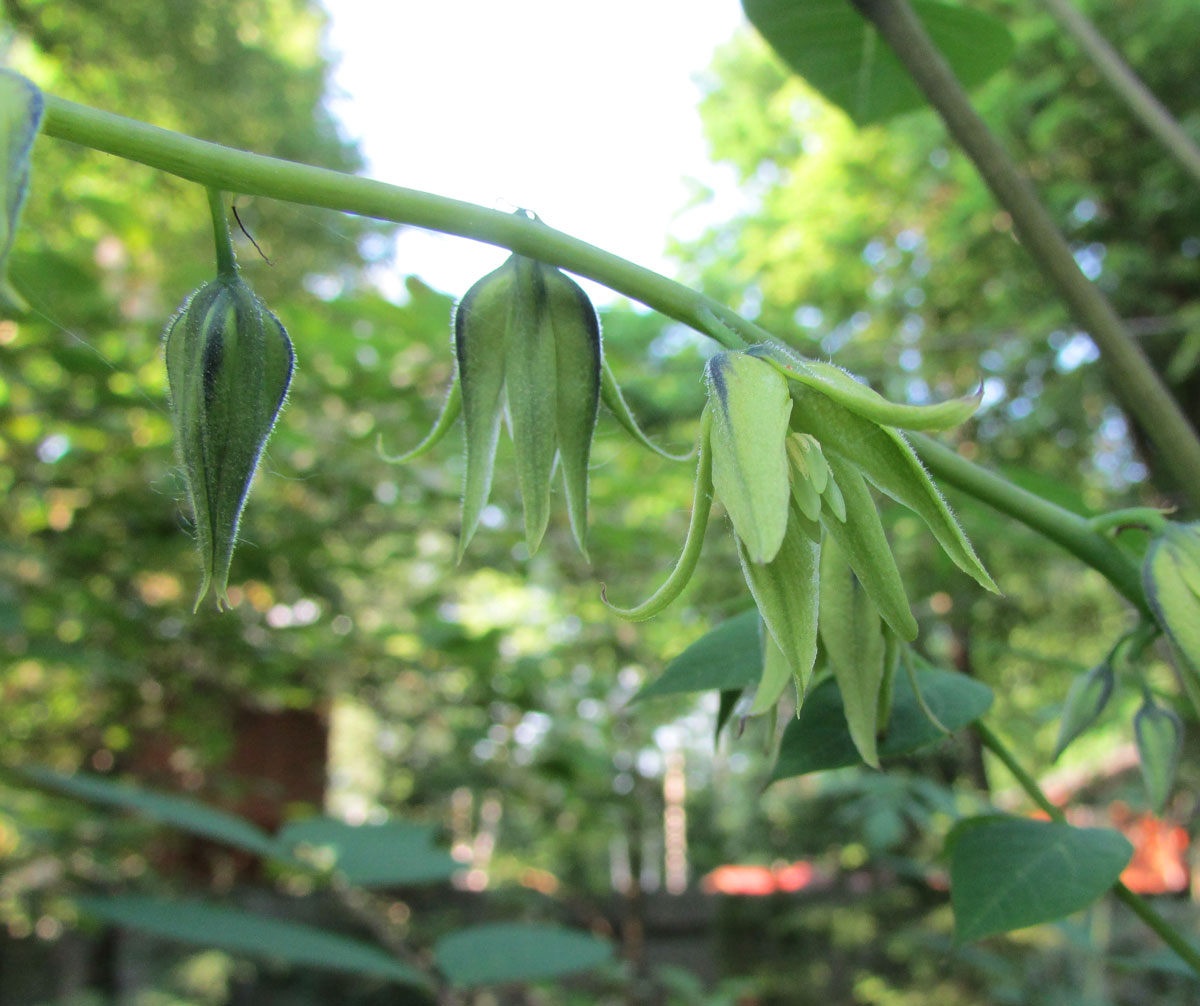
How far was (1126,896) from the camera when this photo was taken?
64cm

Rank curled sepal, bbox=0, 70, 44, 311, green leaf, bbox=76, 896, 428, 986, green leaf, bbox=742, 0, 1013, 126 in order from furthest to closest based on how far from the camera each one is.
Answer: green leaf, bbox=76, 896, 428, 986 < green leaf, bbox=742, 0, 1013, 126 < curled sepal, bbox=0, 70, 44, 311

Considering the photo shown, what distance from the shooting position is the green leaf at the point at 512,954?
166 cm

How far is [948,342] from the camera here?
7.49 feet

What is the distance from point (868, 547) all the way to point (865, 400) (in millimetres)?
73

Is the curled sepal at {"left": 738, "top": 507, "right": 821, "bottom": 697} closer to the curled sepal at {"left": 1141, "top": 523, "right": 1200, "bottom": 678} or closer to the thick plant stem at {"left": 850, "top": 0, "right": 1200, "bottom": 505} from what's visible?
the curled sepal at {"left": 1141, "top": 523, "right": 1200, "bottom": 678}

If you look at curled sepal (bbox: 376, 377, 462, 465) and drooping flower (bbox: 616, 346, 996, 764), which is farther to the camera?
curled sepal (bbox: 376, 377, 462, 465)

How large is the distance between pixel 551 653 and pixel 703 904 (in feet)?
10.0

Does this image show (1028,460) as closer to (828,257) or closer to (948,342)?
(828,257)

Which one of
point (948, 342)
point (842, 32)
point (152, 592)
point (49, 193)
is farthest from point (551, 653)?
point (842, 32)

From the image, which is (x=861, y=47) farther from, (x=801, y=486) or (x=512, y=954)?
(x=512, y=954)

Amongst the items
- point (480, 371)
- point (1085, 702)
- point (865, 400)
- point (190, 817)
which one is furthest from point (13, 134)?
point (190, 817)

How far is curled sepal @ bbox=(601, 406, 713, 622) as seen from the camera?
1.28ft

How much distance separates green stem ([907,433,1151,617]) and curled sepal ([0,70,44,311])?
0.38 meters

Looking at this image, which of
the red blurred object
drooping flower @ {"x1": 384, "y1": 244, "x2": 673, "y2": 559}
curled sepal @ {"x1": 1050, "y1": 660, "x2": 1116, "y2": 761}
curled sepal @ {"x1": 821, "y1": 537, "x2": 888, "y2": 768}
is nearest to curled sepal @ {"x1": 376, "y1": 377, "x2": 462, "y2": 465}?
drooping flower @ {"x1": 384, "y1": 244, "x2": 673, "y2": 559}
